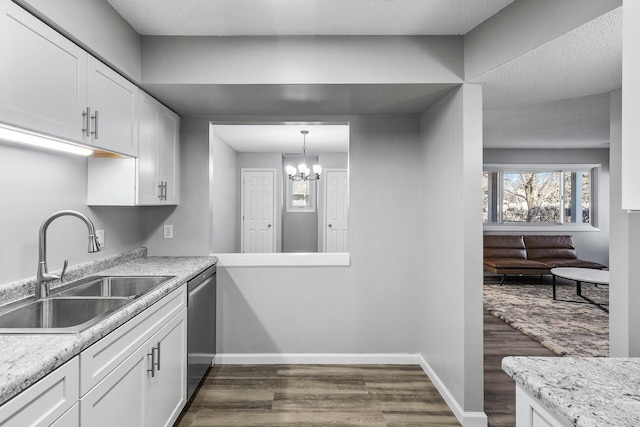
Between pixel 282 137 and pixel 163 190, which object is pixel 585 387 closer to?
pixel 163 190

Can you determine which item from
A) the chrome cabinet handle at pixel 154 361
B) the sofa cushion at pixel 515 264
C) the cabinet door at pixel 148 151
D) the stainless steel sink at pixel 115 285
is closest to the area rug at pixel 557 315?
the sofa cushion at pixel 515 264

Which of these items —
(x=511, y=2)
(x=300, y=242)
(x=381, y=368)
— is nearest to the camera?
(x=511, y=2)

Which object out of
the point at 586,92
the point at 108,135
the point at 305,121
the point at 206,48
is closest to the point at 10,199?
the point at 108,135

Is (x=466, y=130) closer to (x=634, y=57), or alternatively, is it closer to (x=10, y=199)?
(x=634, y=57)

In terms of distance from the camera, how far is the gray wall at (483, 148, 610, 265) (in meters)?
6.80

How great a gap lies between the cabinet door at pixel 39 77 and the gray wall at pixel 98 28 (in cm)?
4

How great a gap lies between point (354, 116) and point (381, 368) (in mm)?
2208

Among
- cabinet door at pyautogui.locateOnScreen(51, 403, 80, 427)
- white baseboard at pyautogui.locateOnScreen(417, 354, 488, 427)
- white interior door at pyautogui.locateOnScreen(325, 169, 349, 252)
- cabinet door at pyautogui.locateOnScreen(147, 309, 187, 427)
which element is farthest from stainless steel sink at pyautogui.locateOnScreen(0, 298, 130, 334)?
white interior door at pyautogui.locateOnScreen(325, 169, 349, 252)

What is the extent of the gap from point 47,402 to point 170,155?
2.12m

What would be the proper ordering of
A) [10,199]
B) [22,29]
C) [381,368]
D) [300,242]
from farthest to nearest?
[300,242] → [381,368] → [10,199] → [22,29]

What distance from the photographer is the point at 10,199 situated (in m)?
1.72

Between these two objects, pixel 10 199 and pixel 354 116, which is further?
pixel 354 116

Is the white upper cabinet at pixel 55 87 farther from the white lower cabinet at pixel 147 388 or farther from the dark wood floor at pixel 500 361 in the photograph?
the dark wood floor at pixel 500 361

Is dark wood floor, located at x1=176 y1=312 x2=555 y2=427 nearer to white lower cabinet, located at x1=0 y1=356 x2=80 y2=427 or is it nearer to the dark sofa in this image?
white lower cabinet, located at x1=0 y1=356 x2=80 y2=427
